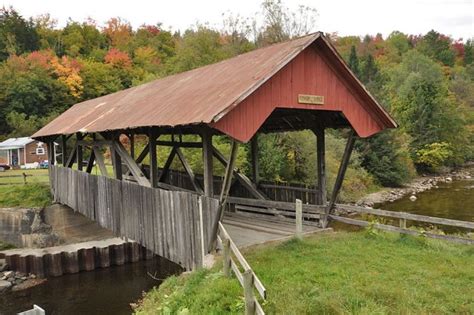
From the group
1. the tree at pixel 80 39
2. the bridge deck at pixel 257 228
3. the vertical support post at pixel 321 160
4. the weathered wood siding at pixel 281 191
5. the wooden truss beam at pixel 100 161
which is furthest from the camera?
the tree at pixel 80 39

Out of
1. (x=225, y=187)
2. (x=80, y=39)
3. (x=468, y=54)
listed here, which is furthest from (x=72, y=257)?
(x=468, y=54)

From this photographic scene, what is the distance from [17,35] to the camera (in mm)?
69688

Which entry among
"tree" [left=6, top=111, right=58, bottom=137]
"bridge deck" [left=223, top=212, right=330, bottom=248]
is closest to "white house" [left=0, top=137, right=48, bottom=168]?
"tree" [left=6, top=111, right=58, bottom=137]

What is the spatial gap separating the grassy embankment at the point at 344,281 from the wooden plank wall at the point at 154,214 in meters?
0.84

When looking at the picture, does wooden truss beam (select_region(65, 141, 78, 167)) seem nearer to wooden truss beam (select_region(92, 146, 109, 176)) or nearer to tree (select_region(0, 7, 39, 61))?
wooden truss beam (select_region(92, 146, 109, 176))

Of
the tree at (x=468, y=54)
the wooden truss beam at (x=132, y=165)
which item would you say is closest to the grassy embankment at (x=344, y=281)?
the wooden truss beam at (x=132, y=165)

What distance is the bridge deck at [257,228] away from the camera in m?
11.3

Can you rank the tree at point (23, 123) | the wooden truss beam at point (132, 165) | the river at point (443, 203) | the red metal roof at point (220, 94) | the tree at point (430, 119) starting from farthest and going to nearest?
1. the tree at point (430, 119)
2. the tree at point (23, 123)
3. the river at point (443, 203)
4. the wooden truss beam at point (132, 165)
5. the red metal roof at point (220, 94)

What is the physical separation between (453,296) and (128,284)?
14613 millimetres

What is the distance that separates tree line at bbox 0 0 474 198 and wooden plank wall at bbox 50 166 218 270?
35.1 ft

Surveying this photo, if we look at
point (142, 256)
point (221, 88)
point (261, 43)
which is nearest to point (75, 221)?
point (142, 256)

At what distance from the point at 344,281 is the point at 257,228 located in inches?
192

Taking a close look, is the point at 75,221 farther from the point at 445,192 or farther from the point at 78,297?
the point at 445,192

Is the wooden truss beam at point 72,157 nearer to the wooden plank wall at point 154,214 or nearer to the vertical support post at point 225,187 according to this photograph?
the wooden plank wall at point 154,214
